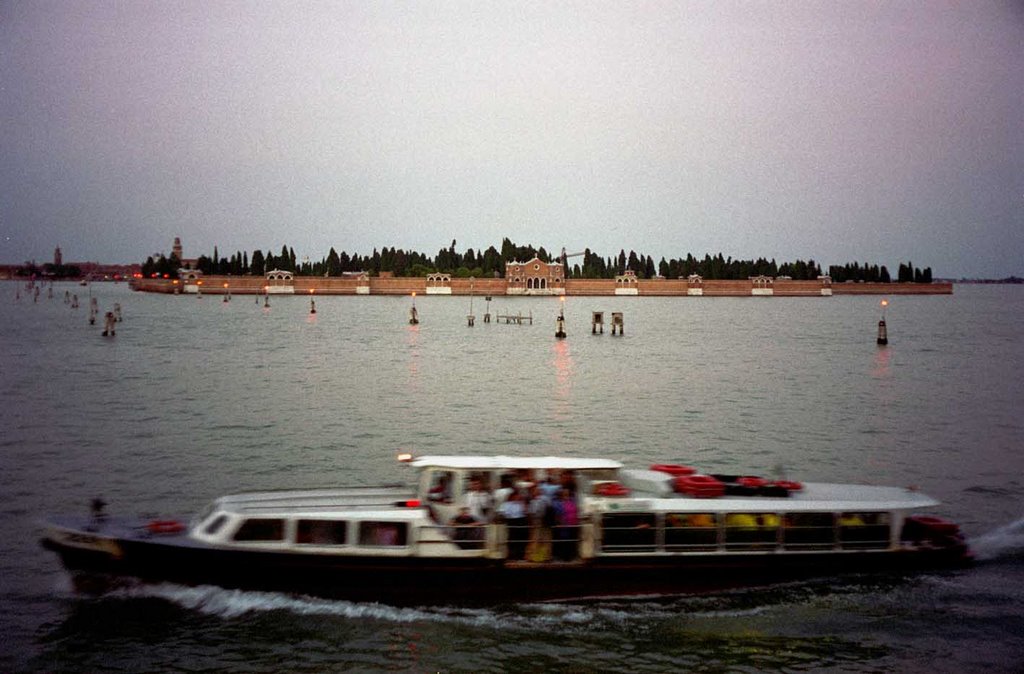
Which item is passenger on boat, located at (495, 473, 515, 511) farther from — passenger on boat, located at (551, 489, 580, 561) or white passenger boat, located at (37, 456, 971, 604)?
passenger on boat, located at (551, 489, 580, 561)

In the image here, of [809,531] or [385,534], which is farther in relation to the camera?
[809,531]

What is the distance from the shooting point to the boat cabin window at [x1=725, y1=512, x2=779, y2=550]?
14367mm

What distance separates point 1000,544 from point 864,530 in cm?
510

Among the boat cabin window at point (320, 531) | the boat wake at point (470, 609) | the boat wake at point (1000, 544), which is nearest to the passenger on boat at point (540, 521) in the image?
the boat wake at point (470, 609)

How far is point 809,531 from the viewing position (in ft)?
48.0

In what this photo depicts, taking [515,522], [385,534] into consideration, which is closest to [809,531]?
[515,522]

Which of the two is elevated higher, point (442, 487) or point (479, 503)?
point (442, 487)

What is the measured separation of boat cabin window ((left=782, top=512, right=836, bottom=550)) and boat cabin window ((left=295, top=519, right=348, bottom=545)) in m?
6.51

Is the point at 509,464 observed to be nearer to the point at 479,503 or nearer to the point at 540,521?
the point at 479,503

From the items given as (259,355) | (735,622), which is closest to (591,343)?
(259,355)

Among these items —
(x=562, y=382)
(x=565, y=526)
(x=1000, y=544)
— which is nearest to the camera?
(x=565, y=526)

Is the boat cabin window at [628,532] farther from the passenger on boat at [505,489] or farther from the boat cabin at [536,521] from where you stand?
the passenger on boat at [505,489]

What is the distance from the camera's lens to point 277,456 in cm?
2664

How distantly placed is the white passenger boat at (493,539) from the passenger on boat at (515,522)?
0.02 m
